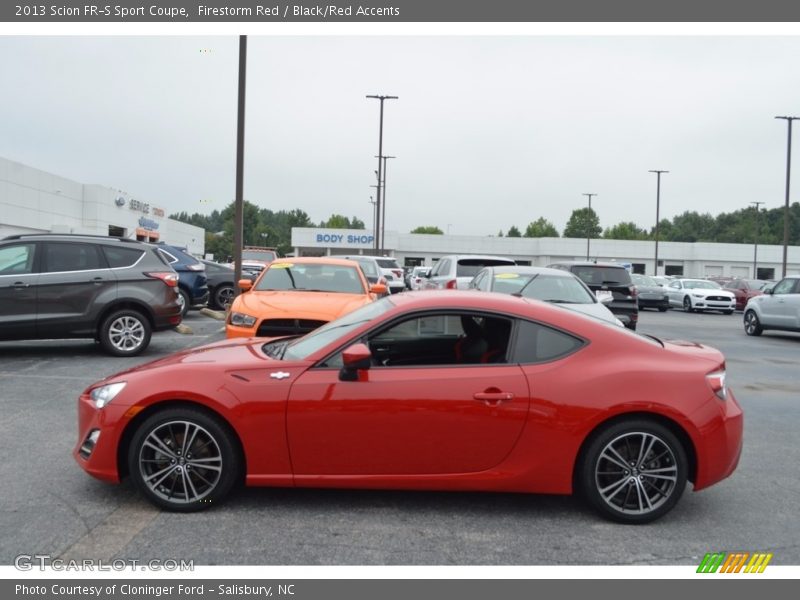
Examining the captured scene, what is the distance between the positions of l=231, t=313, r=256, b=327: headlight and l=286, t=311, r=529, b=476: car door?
436cm

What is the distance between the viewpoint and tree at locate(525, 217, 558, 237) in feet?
455

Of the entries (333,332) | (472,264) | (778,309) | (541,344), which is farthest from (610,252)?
(333,332)

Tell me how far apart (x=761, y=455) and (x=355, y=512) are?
→ 12.4ft

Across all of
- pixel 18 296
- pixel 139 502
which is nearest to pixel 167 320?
pixel 18 296

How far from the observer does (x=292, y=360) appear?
15.0 feet

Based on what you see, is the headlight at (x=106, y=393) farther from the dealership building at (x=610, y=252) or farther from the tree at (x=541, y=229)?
A: the tree at (x=541, y=229)

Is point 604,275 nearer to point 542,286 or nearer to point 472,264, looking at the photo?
point 472,264

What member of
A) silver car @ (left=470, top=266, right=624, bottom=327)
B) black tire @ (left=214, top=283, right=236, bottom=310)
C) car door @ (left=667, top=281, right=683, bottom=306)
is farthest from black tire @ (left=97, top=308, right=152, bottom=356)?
car door @ (left=667, top=281, right=683, bottom=306)

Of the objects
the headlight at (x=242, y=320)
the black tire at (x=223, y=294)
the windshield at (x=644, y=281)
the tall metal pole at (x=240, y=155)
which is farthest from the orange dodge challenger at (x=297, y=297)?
the windshield at (x=644, y=281)

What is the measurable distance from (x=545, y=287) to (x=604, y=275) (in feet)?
16.6

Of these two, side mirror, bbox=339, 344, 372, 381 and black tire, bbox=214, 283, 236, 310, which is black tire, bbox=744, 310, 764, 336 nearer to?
black tire, bbox=214, 283, 236, 310

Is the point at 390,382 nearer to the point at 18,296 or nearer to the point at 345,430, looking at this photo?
the point at 345,430

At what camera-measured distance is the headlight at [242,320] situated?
862cm

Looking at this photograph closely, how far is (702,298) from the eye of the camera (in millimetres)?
28891
